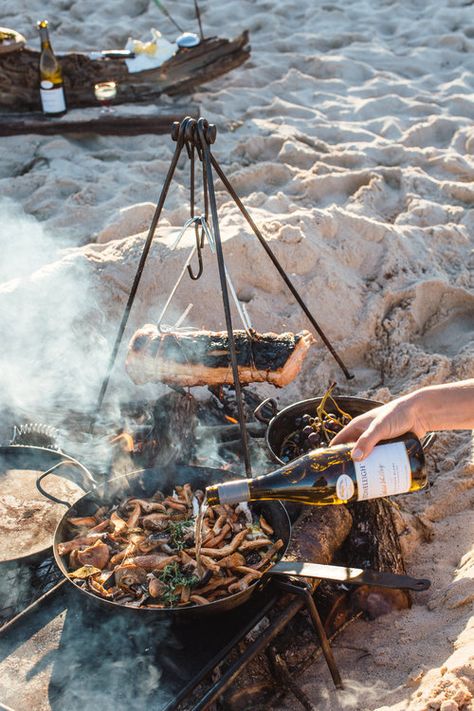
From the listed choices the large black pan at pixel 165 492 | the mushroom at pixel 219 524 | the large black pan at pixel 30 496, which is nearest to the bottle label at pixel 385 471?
the large black pan at pixel 165 492

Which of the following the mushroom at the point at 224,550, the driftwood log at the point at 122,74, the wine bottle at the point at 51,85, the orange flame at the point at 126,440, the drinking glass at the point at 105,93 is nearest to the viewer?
the mushroom at the point at 224,550

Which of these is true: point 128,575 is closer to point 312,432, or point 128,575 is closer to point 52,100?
point 312,432

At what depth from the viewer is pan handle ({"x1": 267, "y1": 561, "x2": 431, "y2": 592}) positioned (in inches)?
98.8

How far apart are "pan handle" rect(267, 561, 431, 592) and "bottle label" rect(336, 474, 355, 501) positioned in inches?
11.9

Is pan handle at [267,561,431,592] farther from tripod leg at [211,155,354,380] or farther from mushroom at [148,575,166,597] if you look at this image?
tripod leg at [211,155,354,380]

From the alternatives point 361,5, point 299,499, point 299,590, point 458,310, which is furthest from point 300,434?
point 361,5

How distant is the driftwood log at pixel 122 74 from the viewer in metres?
7.13

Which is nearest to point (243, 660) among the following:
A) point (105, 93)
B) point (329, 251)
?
point (329, 251)

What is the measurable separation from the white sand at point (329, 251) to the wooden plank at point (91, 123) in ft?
0.40

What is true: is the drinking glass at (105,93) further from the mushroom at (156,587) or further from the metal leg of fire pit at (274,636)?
the metal leg of fire pit at (274,636)

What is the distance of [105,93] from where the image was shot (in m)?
7.32

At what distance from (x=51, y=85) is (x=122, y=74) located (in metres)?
0.85

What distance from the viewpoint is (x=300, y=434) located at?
3322mm

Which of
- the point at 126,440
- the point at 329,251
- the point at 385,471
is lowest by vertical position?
the point at 126,440
